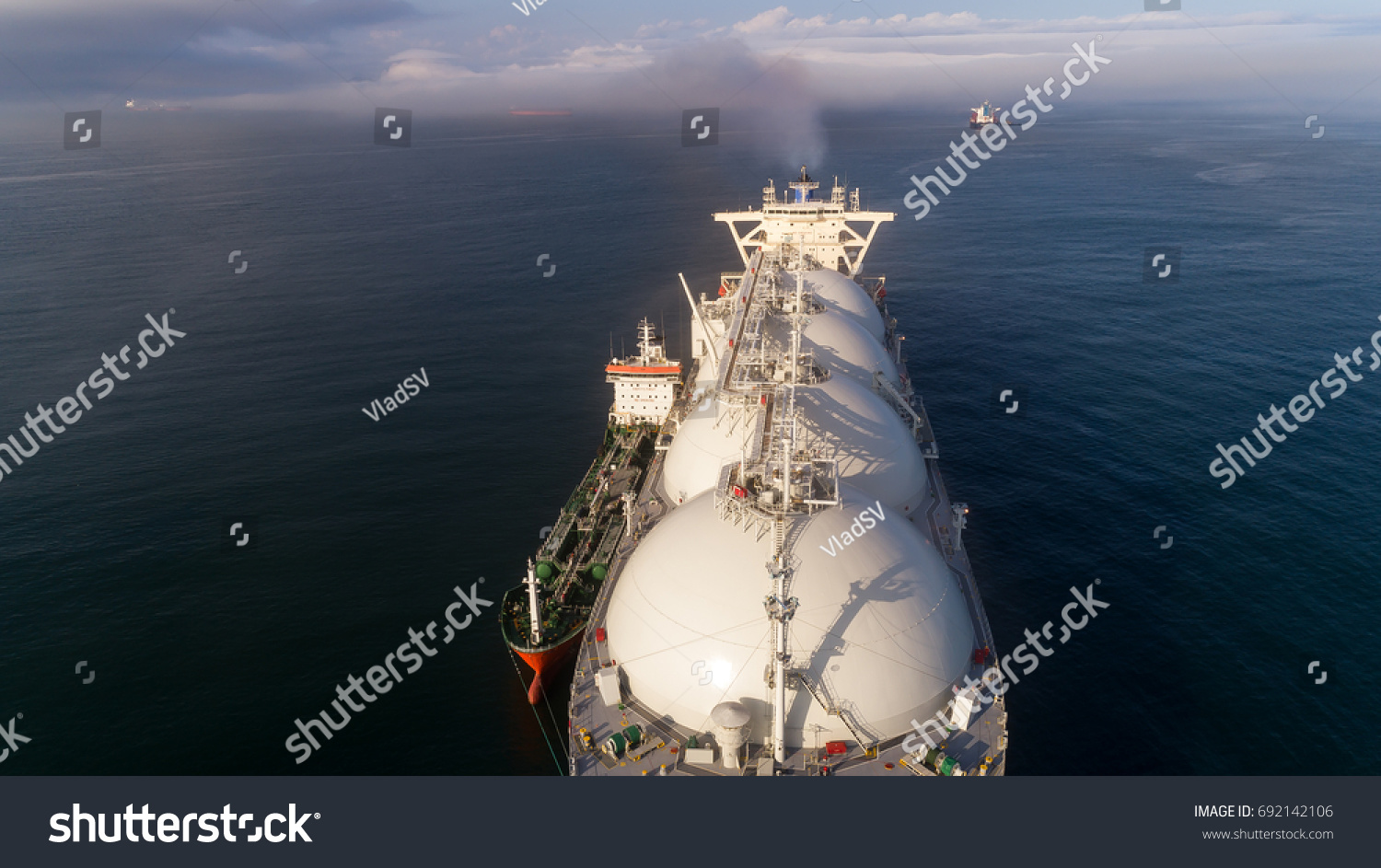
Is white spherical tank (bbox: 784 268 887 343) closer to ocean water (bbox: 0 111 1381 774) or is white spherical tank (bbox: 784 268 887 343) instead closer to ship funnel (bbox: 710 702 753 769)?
ocean water (bbox: 0 111 1381 774)

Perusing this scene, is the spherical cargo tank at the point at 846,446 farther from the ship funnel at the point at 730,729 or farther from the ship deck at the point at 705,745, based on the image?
the ship funnel at the point at 730,729

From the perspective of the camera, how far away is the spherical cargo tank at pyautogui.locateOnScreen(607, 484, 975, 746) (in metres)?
33.4

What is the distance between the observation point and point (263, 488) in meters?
66.4

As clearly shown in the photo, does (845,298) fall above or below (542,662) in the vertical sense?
above

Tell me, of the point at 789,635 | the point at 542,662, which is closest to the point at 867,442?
the point at 789,635

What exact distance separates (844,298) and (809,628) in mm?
50713

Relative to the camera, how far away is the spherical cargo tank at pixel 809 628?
3344 centimetres

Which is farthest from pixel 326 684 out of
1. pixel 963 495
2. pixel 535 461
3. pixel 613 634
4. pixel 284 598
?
pixel 963 495

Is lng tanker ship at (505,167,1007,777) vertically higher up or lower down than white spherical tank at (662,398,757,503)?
lower down

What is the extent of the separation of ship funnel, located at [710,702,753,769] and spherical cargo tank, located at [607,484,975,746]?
1.28 metres

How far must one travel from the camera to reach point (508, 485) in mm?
68312

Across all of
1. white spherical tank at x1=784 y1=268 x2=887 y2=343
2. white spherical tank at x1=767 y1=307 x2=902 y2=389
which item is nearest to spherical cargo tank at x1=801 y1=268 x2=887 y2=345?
white spherical tank at x1=784 y1=268 x2=887 y2=343

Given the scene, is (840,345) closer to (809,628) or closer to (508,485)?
(508,485)

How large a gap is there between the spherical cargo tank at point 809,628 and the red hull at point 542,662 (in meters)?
9.06
